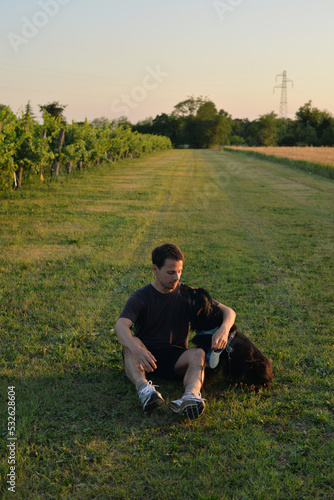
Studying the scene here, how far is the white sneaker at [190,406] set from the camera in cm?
335

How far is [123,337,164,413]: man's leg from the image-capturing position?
11.2 feet

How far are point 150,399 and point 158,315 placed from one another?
0.71 meters

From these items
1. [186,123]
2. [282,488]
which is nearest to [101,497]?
[282,488]

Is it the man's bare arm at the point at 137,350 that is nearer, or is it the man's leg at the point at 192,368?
the man's bare arm at the point at 137,350

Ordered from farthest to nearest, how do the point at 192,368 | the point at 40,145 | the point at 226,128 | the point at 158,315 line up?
the point at 226,128, the point at 40,145, the point at 158,315, the point at 192,368

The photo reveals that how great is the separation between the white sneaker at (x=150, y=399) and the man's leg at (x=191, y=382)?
0.37 feet

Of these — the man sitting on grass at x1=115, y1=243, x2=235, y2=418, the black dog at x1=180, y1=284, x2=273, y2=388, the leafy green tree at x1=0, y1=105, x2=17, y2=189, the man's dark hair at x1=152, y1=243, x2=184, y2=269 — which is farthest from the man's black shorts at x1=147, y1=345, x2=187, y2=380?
the leafy green tree at x1=0, y1=105, x2=17, y2=189

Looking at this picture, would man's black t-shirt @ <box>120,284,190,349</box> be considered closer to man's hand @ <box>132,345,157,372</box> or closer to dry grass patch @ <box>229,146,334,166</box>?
man's hand @ <box>132,345,157,372</box>

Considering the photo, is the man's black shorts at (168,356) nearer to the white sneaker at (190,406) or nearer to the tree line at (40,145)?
the white sneaker at (190,406)

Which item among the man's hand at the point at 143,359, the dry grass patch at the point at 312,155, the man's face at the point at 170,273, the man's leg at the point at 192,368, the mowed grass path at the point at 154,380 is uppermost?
the dry grass patch at the point at 312,155

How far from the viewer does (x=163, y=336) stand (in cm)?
388

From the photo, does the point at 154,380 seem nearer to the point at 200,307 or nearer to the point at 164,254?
the point at 200,307

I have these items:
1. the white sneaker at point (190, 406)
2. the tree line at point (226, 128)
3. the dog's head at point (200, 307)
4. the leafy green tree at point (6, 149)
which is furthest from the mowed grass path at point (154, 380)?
the tree line at point (226, 128)

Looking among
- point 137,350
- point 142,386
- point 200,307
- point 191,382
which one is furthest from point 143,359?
point 200,307
